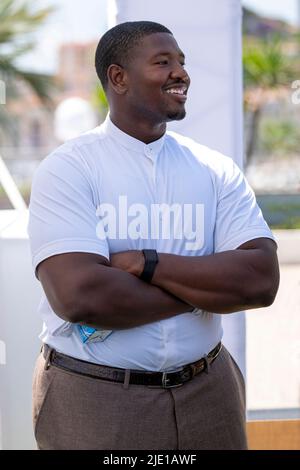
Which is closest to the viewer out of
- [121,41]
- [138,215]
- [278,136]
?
[138,215]

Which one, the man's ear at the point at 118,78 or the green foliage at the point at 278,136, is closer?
the man's ear at the point at 118,78

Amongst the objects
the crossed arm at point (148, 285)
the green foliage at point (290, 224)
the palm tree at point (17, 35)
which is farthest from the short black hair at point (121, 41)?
the palm tree at point (17, 35)

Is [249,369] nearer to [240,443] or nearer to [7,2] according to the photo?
[240,443]

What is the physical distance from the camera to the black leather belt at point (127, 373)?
1878 millimetres

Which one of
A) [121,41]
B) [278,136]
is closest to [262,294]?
[121,41]

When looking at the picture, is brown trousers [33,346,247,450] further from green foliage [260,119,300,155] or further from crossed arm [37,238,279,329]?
green foliage [260,119,300,155]

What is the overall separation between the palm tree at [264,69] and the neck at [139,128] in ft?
50.7

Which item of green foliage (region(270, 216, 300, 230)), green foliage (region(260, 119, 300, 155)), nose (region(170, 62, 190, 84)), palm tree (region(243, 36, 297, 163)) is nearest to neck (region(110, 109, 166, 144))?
nose (region(170, 62, 190, 84))

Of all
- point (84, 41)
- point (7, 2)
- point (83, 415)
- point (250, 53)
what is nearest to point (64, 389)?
point (83, 415)

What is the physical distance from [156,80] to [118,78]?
0.42 feet

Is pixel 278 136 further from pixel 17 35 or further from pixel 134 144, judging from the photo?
pixel 134 144

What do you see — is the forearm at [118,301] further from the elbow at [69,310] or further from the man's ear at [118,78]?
the man's ear at [118,78]

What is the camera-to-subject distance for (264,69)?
17.3 m

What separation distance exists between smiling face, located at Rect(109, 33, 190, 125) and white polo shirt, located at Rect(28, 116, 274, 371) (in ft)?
0.29
